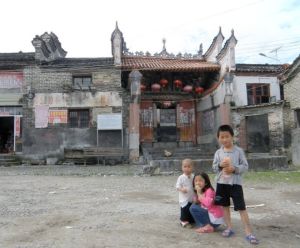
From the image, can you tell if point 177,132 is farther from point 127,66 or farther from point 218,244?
point 218,244

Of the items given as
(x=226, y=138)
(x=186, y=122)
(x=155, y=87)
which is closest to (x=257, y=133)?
(x=186, y=122)

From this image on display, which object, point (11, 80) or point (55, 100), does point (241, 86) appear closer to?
point (55, 100)

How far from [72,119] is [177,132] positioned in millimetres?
6378

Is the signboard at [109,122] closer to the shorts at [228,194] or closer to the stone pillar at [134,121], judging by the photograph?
the stone pillar at [134,121]

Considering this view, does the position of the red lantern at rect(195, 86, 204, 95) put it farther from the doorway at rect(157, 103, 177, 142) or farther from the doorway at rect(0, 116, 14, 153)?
the doorway at rect(0, 116, 14, 153)

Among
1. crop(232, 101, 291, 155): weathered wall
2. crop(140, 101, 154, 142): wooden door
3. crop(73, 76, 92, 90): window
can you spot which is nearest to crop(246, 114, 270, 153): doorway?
crop(232, 101, 291, 155): weathered wall

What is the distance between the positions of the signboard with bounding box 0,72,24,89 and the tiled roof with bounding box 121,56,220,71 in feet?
18.3

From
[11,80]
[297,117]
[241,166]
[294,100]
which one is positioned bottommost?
[241,166]

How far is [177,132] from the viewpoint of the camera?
23156 millimetres

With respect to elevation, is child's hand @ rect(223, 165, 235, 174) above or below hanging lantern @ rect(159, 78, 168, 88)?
below

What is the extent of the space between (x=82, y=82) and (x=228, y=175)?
1698cm

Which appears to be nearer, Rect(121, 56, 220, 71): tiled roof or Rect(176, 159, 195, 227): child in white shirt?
Rect(176, 159, 195, 227): child in white shirt

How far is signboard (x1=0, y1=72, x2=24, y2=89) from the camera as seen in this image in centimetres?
2066

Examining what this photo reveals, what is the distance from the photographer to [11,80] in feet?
67.9
